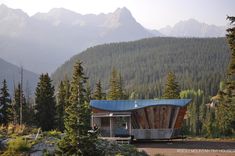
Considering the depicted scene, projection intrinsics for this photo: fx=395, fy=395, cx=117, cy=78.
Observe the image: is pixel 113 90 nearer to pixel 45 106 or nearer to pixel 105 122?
pixel 45 106

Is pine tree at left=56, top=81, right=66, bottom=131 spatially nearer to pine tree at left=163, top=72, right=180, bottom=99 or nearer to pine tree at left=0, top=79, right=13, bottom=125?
pine tree at left=0, top=79, right=13, bottom=125

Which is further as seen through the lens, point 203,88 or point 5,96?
point 203,88

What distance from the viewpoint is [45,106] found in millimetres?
47000

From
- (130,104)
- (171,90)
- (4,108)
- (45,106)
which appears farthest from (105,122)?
(171,90)

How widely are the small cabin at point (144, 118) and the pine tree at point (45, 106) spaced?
10.9m

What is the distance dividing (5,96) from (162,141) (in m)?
22.1

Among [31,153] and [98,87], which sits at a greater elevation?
[98,87]

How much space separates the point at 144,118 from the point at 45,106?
1499 cm

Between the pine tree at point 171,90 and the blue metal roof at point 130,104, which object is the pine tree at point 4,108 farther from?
the pine tree at point 171,90

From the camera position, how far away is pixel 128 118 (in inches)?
1454

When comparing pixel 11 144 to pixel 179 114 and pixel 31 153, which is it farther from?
pixel 179 114

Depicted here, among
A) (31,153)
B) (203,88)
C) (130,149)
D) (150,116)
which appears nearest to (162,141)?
(150,116)

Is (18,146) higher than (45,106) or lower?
lower

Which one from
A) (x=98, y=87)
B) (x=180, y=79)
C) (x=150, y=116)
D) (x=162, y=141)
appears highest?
(x=180, y=79)
